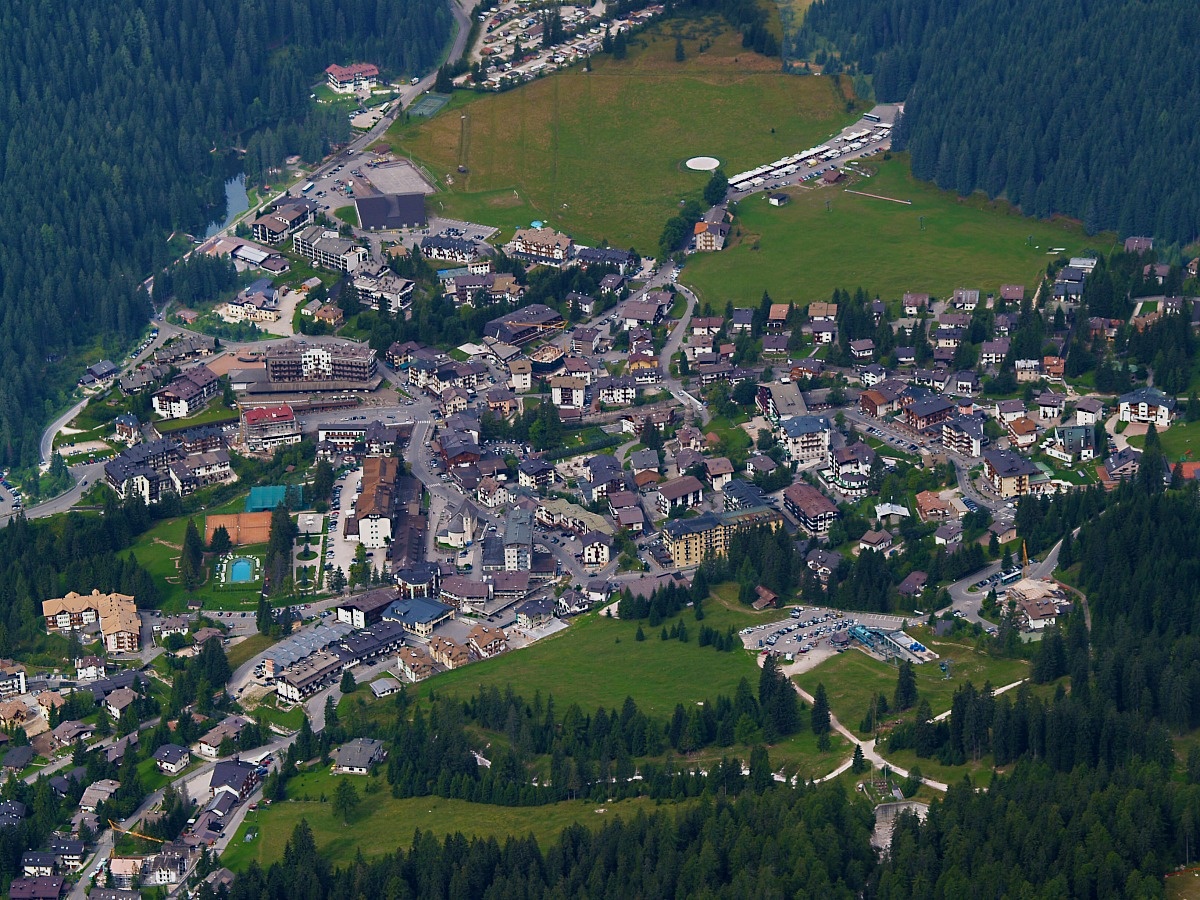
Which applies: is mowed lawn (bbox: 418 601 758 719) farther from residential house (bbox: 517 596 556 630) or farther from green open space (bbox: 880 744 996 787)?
green open space (bbox: 880 744 996 787)

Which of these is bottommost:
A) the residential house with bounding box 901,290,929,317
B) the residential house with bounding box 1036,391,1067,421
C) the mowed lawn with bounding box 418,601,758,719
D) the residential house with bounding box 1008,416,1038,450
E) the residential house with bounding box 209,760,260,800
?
the residential house with bounding box 209,760,260,800

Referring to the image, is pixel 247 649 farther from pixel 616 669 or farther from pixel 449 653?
pixel 616 669

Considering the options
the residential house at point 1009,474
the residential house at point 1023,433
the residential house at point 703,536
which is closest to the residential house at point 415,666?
the residential house at point 703,536

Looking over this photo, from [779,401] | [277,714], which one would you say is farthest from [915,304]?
[277,714]

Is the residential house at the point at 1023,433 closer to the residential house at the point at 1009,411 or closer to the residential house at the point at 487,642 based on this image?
the residential house at the point at 1009,411

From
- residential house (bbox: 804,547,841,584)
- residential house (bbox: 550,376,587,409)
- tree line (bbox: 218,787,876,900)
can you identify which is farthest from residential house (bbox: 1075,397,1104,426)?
tree line (bbox: 218,787,876,900)

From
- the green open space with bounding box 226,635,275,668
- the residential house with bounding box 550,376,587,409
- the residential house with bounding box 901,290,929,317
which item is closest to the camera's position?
the green open space with bounding box 226,635,275,668

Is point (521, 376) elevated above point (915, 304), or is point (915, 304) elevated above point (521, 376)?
point (915, 304)
